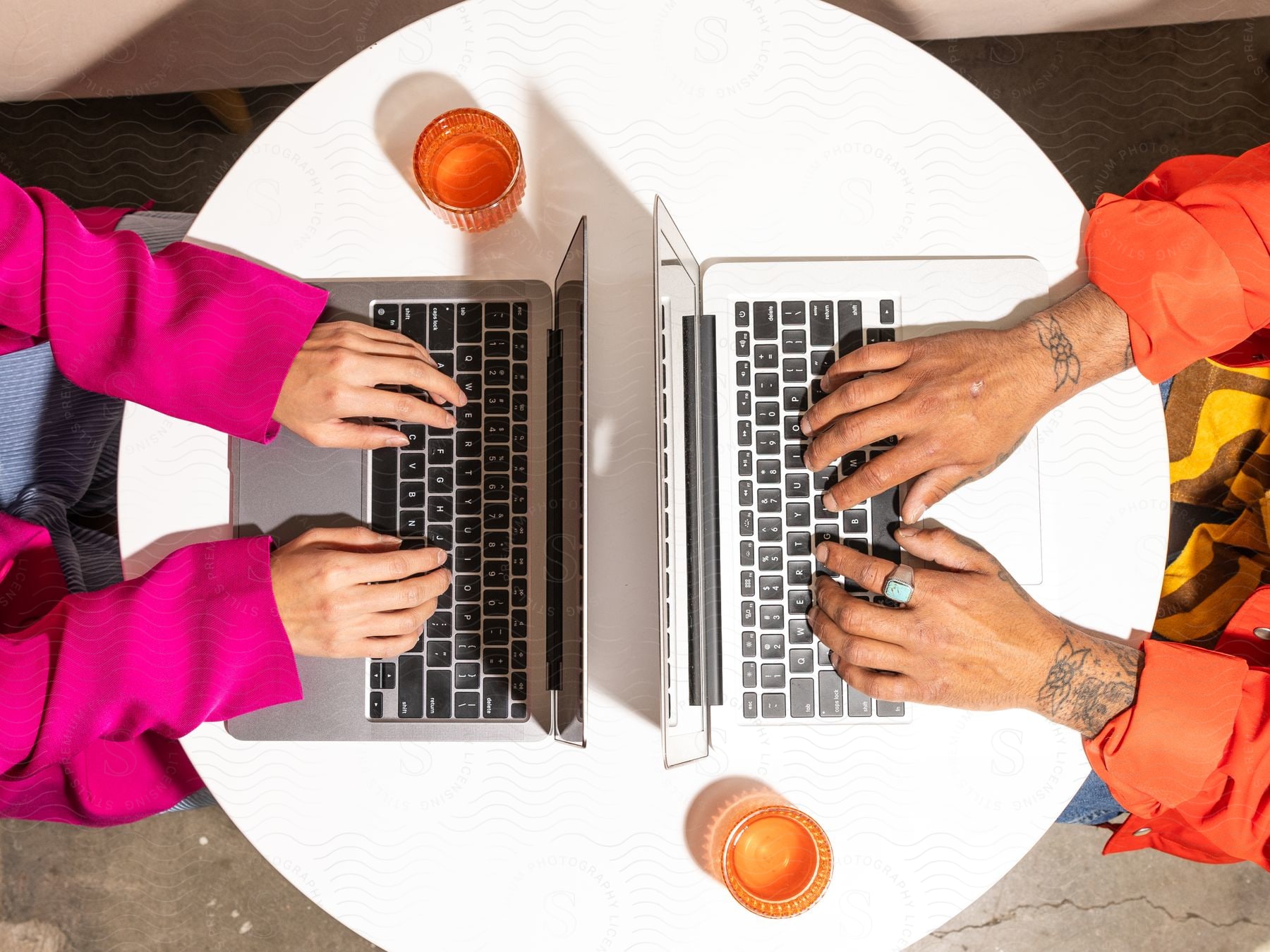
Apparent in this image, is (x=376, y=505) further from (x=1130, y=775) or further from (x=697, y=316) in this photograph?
(x=1130, y=775)

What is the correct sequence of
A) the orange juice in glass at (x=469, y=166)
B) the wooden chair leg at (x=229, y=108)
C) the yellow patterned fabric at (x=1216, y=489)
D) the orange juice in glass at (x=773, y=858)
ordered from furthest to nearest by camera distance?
1. the wooden chair leg at (x=229, y=108)
2. the yellow patterned fabric at (x=1216, y=489)
3. the orange juice in glass at (x=469, y=166)
4. the orange juice in glass at (x=773, y=858)

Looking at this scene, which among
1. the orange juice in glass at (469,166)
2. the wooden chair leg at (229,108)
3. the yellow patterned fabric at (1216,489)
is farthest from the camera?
the wooden chair leg at (229,108)

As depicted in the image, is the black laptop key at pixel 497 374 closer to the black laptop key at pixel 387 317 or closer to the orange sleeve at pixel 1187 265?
the black laptop key at pixel 387 317

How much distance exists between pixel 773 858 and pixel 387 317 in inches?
29.7

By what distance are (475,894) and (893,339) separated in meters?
0.80

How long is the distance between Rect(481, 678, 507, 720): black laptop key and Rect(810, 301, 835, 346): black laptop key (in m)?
0.53

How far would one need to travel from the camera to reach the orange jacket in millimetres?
883

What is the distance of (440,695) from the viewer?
2.93 feet

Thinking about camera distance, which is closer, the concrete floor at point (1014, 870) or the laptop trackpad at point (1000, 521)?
the laptop trackpad at point (1000, 521)

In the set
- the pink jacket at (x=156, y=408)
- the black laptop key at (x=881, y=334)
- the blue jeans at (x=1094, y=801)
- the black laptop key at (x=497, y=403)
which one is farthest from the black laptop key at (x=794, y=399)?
the blue jeans at (x=1094, y=801)

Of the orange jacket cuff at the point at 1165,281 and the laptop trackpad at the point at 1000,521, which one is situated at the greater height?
the orange jacket cuff at the point at 1165,281

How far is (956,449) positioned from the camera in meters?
0.91

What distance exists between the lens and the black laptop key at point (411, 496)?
0.92 m

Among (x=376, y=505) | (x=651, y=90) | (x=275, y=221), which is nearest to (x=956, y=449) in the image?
(x=651, y=90)
